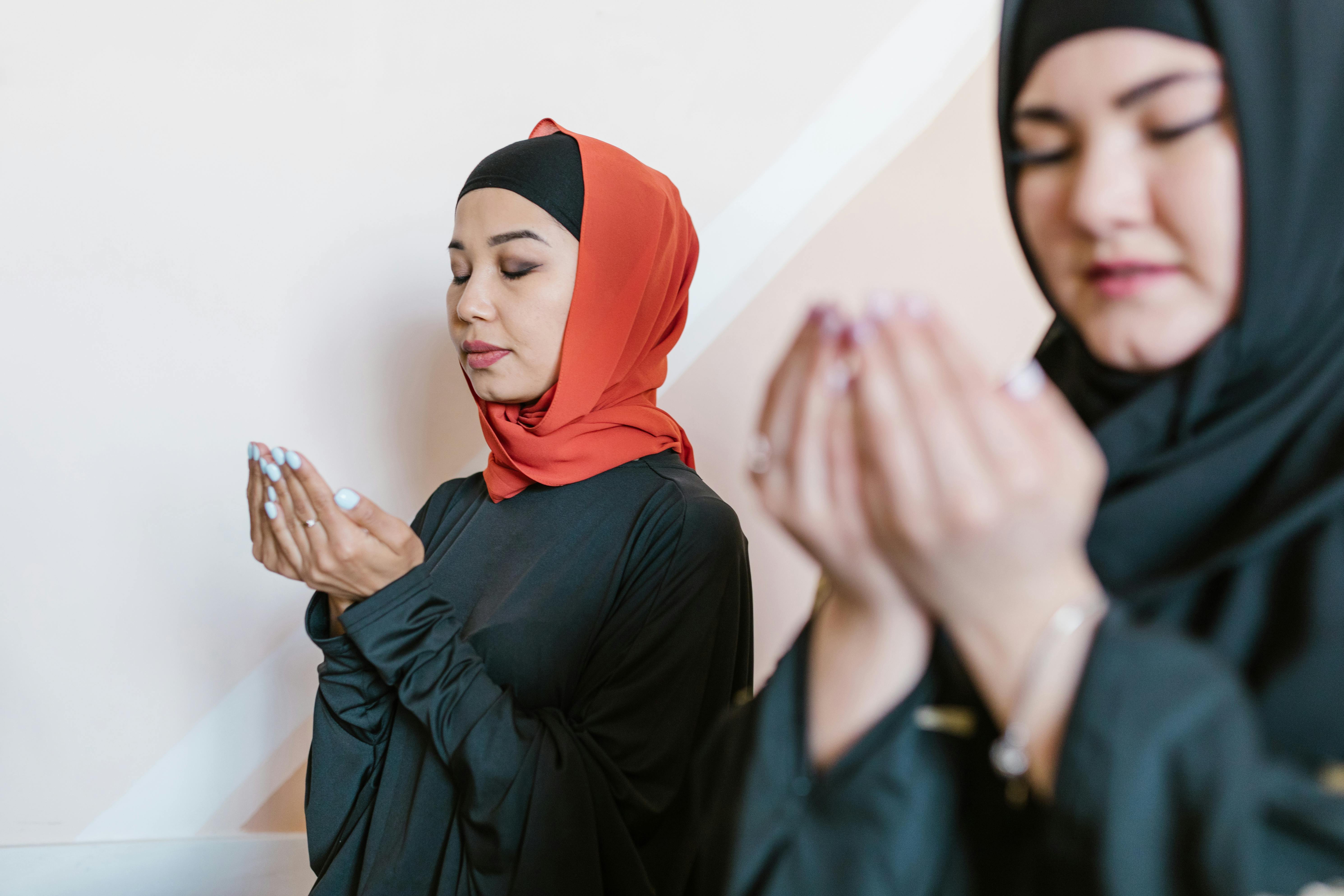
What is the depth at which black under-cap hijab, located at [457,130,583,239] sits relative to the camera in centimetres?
121

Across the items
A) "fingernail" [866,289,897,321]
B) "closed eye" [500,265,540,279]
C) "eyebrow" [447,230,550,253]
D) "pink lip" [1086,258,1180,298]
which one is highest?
"eyebrow" [447,230,550,253]

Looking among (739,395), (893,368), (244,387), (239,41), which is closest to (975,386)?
(893,368)

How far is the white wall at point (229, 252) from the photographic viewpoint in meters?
1.76

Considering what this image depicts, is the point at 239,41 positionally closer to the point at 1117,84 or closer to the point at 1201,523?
the point at 1117,84

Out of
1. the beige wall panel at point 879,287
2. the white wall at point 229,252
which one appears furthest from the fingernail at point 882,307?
the white wall at point 229,252

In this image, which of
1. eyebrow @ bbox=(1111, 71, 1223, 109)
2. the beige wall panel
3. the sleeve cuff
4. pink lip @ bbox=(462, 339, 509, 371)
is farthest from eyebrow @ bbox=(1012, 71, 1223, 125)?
the beige wall panel

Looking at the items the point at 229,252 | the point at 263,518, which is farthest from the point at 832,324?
the point at 229,252

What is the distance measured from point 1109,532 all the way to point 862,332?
19 centimetres

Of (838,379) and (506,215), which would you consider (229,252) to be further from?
(838,379)

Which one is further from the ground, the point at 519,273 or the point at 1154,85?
the point at 519,273

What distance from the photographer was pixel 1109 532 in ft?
1.73

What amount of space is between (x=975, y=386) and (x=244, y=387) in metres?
1.67

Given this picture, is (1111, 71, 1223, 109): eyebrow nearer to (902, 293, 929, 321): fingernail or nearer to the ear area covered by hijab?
the ear area covered by hijab

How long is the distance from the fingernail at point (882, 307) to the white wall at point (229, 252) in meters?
1.31
